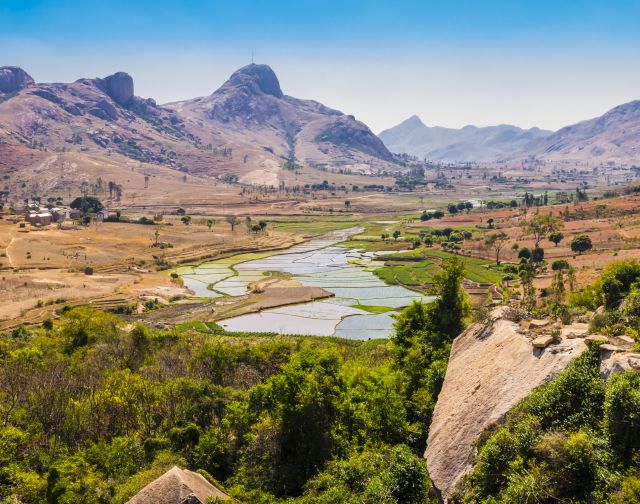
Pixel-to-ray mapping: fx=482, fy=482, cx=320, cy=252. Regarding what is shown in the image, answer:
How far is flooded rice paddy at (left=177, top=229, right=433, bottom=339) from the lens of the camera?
6425 centimetres

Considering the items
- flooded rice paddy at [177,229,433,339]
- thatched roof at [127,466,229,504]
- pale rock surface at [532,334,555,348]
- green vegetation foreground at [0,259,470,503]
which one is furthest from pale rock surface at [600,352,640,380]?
flooded rice paddy at [177,229,433,339]

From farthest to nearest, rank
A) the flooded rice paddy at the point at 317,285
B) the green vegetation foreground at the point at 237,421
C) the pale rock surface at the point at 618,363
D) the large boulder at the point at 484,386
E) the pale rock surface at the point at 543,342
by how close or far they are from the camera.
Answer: the flooded rice paddy at the point at 317,285 → the green vegetation foreground at the point at 237,421 → the pale rock surface at the point at 543,342 → the large boulder at the point at 484,386 → the pale rock surface at the point at 618,363

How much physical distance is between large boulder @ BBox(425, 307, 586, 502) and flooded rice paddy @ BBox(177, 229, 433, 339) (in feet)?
112

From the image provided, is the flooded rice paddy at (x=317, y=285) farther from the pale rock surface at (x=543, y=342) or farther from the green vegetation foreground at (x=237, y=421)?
the pale rock surface at (x=543, y=342)

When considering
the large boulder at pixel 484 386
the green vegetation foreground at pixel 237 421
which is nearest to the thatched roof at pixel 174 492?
the green vegetation foreground at pixel 237 421

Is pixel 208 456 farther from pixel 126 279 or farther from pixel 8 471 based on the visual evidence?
pixel 126 279

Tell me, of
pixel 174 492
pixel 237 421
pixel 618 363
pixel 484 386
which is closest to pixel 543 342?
pixel 484 386

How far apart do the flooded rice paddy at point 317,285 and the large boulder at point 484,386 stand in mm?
34068

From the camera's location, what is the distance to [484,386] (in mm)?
22125

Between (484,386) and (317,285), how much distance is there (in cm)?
6543

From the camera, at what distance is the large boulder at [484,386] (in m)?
19.5

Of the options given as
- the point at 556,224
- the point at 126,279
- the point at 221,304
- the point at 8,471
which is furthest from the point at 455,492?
the point at 556,224

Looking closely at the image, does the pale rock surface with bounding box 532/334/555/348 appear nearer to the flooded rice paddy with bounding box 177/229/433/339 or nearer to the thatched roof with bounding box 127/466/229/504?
the thatched roof with bounding box 127/466/229/504

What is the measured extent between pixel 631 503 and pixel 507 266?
82.2 metres
